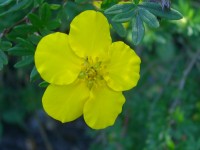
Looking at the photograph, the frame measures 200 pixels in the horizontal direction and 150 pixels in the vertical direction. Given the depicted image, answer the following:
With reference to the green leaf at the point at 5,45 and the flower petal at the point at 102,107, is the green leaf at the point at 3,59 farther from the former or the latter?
the flower petal at the point at 102,107

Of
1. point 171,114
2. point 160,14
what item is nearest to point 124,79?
point 160,14

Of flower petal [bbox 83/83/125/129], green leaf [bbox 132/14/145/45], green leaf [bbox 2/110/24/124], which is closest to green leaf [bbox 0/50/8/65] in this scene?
flower petal [bbox 83/83/125/129]

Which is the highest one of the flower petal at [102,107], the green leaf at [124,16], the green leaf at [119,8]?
the green leaf at [119,8]

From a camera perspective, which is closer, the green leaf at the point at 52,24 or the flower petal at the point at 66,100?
the flower petal at the point at 66,100

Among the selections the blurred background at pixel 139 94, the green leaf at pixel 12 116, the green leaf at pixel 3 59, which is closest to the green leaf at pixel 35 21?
→ the blurred background at pixel 139 94

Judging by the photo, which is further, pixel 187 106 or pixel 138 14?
pixel 187 106

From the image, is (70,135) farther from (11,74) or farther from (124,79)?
(124,79)

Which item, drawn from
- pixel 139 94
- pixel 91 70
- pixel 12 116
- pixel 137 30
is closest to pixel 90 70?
pixel 91 70
